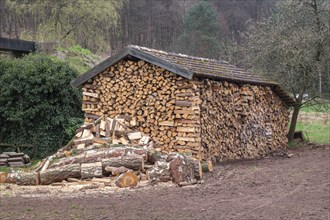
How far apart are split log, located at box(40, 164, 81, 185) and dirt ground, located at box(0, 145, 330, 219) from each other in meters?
0.36

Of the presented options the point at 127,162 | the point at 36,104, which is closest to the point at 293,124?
the point at 36,104

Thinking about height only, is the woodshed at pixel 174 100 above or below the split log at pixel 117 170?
above

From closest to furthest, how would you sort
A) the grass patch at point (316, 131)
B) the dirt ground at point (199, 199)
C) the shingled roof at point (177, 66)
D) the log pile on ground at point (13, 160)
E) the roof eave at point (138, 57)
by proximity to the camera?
the dirt ground at point (199, 199) < the roof eave at point (138, 57) < the shingled roof at point (177, 66) < the log pile on ground at point (13, 160) < the grass patch at point (316, 131)

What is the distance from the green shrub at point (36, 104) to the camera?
663 inches

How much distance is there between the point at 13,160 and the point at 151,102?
5196 mm

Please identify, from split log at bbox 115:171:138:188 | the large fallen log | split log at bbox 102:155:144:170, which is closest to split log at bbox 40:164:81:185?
the large fallen log

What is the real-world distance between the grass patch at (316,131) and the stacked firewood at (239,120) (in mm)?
4420

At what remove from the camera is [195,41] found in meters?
46.6

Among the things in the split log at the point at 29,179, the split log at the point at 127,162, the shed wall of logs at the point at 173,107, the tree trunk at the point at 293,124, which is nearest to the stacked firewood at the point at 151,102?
the shed wall of logs at the point at 173,107

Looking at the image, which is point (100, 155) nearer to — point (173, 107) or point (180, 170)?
point (180, 170)

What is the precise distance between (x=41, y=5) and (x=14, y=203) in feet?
79.9

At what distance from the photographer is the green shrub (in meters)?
16.8

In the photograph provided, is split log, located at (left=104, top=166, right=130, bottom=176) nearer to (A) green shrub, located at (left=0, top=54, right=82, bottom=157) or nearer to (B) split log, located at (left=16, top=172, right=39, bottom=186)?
(B) split log, located at (left=16, top=172, right=39, bottom=186)

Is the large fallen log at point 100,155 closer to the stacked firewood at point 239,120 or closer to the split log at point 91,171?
the split log at point 91,171
